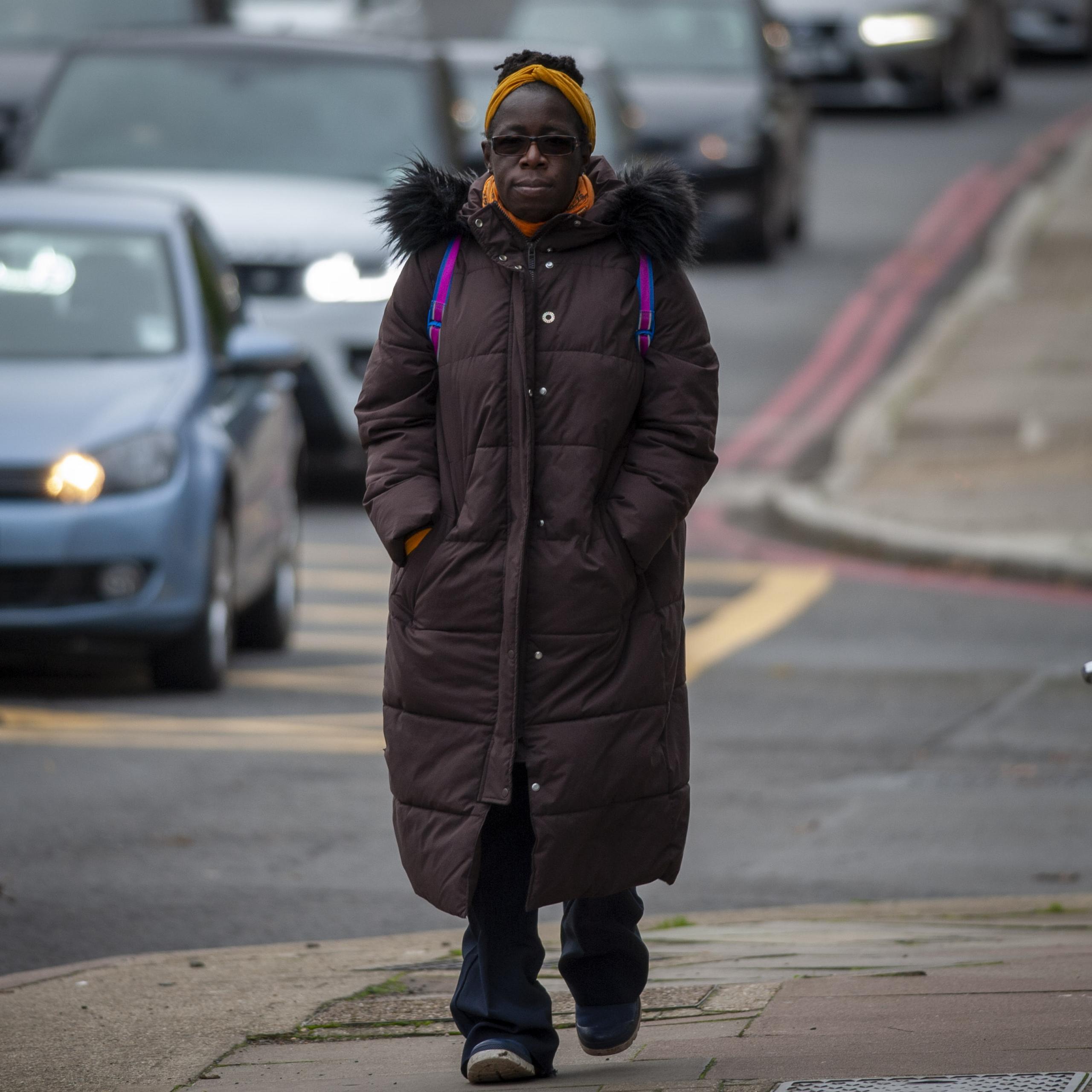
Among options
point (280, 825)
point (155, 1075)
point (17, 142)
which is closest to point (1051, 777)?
point (280, 825)

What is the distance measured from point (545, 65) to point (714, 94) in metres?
16.1

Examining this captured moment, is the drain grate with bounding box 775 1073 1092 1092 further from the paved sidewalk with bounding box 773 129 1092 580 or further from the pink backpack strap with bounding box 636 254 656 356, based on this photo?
the paved sidewalk with bounding box 773 129 1092 580

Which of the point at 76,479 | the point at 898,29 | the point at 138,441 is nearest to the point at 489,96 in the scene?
the point at 138,441

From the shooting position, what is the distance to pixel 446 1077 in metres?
4.42

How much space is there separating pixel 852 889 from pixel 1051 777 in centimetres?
160

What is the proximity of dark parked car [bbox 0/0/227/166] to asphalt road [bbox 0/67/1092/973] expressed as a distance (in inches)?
265

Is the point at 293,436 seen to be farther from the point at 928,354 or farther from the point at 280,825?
the point at 928,354

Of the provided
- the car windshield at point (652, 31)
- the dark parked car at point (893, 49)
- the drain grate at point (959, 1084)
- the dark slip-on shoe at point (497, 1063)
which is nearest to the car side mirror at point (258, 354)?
the dark slip-on shoe at point (497, 1063)

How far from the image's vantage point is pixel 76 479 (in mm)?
8672

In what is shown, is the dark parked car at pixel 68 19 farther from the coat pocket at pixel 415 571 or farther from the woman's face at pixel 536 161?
the coat pocket at pixel 415 571

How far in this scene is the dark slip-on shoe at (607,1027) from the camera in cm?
446

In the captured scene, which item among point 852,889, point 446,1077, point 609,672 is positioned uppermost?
point 609,672

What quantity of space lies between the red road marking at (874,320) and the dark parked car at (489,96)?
199 cm

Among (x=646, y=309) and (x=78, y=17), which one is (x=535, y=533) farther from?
(x=78, y=17)
